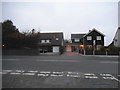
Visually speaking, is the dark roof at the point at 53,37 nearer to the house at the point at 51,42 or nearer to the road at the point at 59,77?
the house at the point at 51,42

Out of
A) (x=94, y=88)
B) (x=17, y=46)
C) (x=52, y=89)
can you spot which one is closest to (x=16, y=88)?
(x=52, y=89)

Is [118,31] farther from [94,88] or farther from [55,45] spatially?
[94,88]

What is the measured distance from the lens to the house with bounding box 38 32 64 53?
48.5 meters

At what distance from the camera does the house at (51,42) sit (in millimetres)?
48531

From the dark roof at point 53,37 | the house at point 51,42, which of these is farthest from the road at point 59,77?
the dark roof at point 53,37

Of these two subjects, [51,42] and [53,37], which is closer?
[51,42]

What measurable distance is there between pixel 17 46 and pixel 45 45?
17818 millimetres

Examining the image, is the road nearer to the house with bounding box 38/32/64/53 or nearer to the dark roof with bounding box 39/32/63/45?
the house with bounding box 38/32/64/53

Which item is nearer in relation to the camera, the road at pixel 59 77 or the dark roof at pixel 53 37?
the road at pixel 59 77

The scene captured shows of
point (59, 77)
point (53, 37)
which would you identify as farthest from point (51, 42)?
point (59, 77)

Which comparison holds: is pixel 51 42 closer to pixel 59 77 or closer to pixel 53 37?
pixel 53 37

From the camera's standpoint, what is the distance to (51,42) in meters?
49.9

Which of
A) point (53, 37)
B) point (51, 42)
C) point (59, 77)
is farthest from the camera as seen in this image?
point (53, 37)

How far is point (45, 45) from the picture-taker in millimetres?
50312
